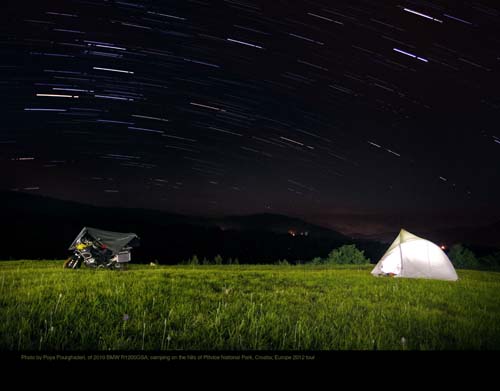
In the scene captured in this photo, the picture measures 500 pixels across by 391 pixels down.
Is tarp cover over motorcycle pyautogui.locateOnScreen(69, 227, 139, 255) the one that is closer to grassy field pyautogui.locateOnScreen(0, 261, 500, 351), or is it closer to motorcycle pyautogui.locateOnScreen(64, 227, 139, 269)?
motorcycle pyautogui.locateOnScreen(64, 227, 139, 269)

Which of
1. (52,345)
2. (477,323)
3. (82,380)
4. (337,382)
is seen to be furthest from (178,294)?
(477,323)

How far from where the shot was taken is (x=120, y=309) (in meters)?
6.00

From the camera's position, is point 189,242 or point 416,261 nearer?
point 416,261

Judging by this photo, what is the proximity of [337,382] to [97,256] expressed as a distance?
17332mm

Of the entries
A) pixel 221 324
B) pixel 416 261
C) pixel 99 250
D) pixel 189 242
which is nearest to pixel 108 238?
pixel 99 250

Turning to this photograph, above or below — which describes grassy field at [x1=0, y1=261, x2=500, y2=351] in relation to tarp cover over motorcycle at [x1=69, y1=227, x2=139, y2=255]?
below

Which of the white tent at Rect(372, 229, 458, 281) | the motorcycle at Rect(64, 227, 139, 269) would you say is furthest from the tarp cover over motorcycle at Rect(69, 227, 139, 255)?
the white tent at Rect(372, 229, 458, 281)

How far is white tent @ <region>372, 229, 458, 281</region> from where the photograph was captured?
16609 mm

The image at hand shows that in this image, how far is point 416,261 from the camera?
17.0 meters

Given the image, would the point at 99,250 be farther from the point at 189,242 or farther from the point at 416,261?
the point at 189,242

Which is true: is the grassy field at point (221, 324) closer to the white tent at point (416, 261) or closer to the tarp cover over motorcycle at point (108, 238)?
the white tent at point (416, 261)

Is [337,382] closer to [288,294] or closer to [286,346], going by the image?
[286,346]

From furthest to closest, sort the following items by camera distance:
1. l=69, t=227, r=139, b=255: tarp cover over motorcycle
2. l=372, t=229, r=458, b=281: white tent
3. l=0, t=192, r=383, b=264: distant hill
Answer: l=0, t=192, r=383, b=264: distant hill → l=69, t=227, r=139, b=255: tarp cover over motorcycle → l=372, t=229, r=458, b=281: white tent

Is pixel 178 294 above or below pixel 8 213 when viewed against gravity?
below
